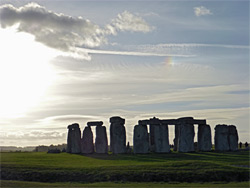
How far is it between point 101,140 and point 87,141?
184 centimetres

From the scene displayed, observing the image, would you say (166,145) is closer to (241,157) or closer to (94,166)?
(241,157)

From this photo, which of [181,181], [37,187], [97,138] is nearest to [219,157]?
[181,181]

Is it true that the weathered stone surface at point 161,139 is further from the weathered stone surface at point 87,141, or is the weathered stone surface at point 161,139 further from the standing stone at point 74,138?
the standing stone at point 74,138

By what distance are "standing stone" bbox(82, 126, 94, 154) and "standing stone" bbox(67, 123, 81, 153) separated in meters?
0.55

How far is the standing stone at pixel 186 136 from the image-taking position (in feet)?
149

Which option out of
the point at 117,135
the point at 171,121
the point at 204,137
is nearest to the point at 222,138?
the point at 204,137

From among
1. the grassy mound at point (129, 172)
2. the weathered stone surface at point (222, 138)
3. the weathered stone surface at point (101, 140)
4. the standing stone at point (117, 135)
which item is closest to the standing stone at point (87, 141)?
the weathered stone surface at point (101, 140)

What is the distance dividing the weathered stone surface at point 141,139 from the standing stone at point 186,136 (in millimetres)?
3638

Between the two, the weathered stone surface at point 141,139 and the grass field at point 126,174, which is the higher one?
the weathered stone surface at point 141,139

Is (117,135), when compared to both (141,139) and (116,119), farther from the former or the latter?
(141,139)

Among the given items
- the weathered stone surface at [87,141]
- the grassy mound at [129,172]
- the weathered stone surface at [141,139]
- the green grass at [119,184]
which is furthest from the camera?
the weathered stone surface at [87,141]

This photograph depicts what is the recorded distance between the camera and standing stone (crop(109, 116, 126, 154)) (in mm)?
45803

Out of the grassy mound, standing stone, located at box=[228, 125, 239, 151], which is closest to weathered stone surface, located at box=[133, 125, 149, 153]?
standing stone, located at box=[228, 125, 239, 151]

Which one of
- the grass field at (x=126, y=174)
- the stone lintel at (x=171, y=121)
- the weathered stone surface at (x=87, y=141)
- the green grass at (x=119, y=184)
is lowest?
the green grass at (x=119, y=184)
